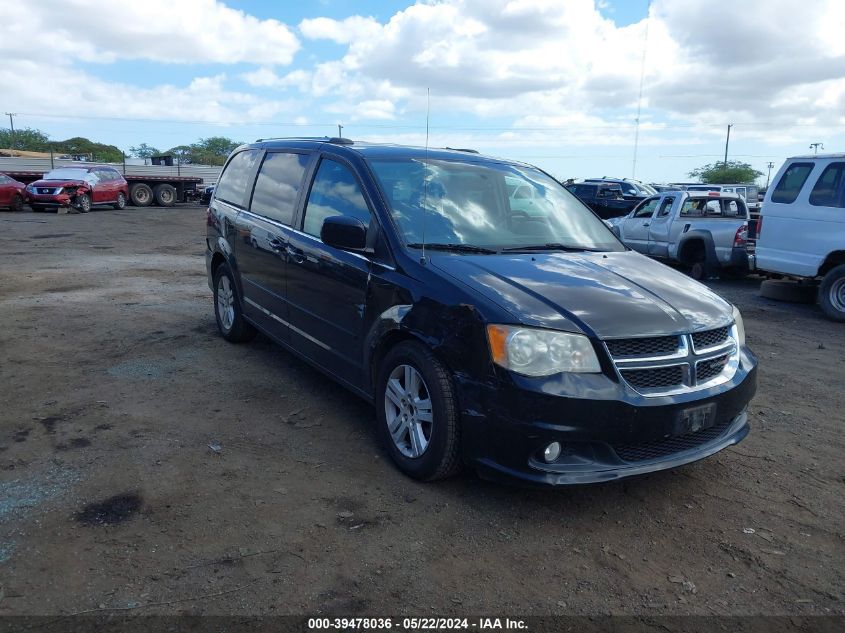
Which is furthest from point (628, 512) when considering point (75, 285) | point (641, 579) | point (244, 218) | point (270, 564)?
point (75, 285)

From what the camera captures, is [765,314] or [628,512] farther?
[765,314]

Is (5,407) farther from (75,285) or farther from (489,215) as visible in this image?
(75,285)

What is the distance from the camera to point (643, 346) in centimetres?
344

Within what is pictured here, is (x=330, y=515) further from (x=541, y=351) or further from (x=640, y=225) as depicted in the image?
(x=640, y=225)

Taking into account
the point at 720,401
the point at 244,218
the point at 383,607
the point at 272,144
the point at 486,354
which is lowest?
the point at 383,607

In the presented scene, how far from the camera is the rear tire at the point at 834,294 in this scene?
8773 mm

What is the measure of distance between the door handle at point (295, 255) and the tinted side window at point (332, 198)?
16cm

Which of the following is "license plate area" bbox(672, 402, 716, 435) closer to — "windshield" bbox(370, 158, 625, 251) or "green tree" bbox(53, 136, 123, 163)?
"windshield" bbox(370, 158, 625, 251)

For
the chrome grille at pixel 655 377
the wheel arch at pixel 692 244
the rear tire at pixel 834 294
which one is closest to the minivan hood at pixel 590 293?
the chrome grille at pixel 655 377

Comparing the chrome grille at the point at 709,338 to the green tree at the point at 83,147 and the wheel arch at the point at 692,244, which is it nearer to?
the wheel arch at the point at 692,244

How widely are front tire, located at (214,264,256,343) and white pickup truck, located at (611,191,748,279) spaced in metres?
7.61

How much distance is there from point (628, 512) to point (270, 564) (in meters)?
1.81

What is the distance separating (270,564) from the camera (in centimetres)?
307

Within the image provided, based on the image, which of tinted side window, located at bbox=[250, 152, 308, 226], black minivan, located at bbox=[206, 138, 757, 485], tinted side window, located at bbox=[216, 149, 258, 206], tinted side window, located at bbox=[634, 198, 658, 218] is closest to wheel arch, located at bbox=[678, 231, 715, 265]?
tinted side window, located at bbox=[634, 198, 658, 218]
